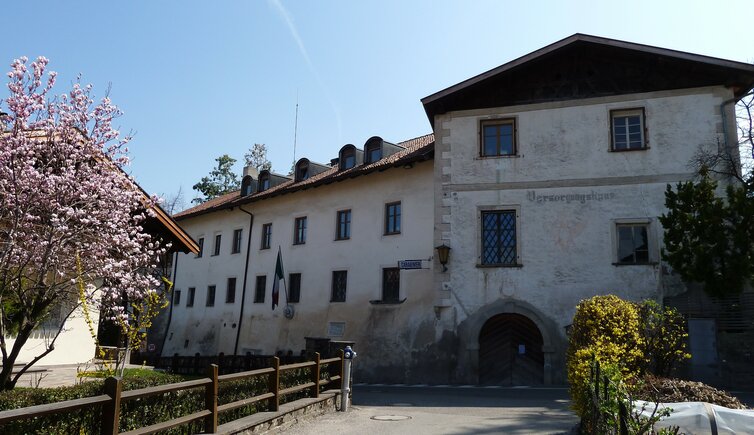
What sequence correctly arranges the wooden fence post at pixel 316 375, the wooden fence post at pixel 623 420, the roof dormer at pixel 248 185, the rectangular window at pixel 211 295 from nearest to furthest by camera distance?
1. the wooden fence post at pixel 623 420
2. the wooden fence post at pixel 316 375
3. the rectangular window at pixel 211 295
4. the roof dormer at pixel 248 185

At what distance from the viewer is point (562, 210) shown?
18.9 m

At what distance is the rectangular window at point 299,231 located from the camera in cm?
2689

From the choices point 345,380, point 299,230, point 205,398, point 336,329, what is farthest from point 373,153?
point 205,398

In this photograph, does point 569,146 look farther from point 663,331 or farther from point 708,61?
point 663,331

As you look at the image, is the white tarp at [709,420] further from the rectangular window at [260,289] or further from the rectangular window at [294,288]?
the rectangular window at [260,289]

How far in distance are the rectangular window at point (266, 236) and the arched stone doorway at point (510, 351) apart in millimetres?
13006

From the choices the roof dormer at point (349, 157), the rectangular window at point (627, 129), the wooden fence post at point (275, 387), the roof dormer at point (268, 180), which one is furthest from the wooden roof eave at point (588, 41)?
the roof dormer at point (268, 180)

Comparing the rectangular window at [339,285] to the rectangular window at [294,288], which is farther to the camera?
the rectangular window at [294,288]

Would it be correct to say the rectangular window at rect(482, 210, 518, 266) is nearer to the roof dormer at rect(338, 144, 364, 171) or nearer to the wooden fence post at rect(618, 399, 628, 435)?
the roof dormer at rect(338, 144, 364, 171)

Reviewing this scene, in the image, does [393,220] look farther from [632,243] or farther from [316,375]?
[316,375]

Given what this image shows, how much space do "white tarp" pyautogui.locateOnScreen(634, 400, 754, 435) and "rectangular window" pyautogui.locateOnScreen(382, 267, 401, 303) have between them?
1624 cm

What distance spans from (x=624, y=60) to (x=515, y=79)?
3.38 m

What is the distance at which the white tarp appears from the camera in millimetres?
5934

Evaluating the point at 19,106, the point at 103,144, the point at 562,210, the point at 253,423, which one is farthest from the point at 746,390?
the point at 19,106
